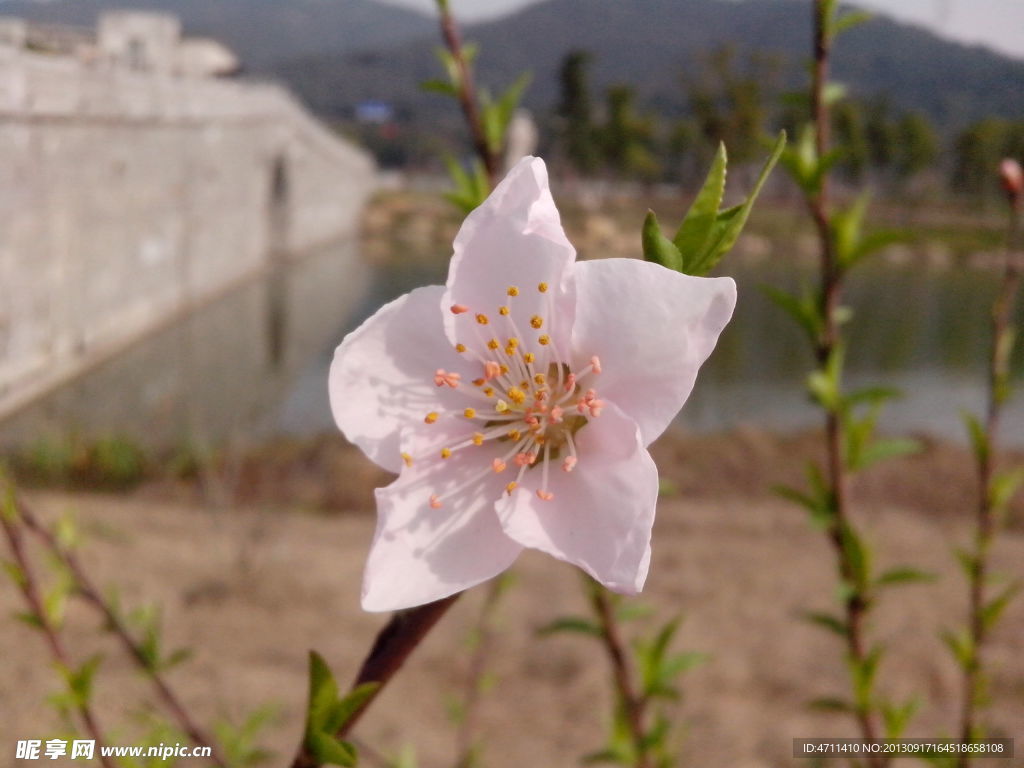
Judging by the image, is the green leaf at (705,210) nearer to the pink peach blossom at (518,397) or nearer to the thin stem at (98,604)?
the pink peach blossom at (518,397)

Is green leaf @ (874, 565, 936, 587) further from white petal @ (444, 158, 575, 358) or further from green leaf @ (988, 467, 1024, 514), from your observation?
white petal @ (444, 158, 575, 358)

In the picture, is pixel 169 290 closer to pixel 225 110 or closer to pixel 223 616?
pixel 225 110

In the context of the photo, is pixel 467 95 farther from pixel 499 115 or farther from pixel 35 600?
pixel 35 600

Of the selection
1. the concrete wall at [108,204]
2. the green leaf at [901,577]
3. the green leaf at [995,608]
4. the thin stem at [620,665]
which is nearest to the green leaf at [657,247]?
the thin stem at [620,665]

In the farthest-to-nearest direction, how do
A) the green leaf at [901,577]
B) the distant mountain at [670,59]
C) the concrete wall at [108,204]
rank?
the concrete wall at [108,204], the distant mountain at [670,59], the green leaf at [901,577]

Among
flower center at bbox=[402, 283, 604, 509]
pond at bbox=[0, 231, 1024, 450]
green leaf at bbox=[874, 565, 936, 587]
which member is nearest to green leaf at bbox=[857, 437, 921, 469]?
green leaf at bbox=[874, 565, 936, 587]

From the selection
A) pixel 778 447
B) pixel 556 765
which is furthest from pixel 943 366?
pixel 556 765
